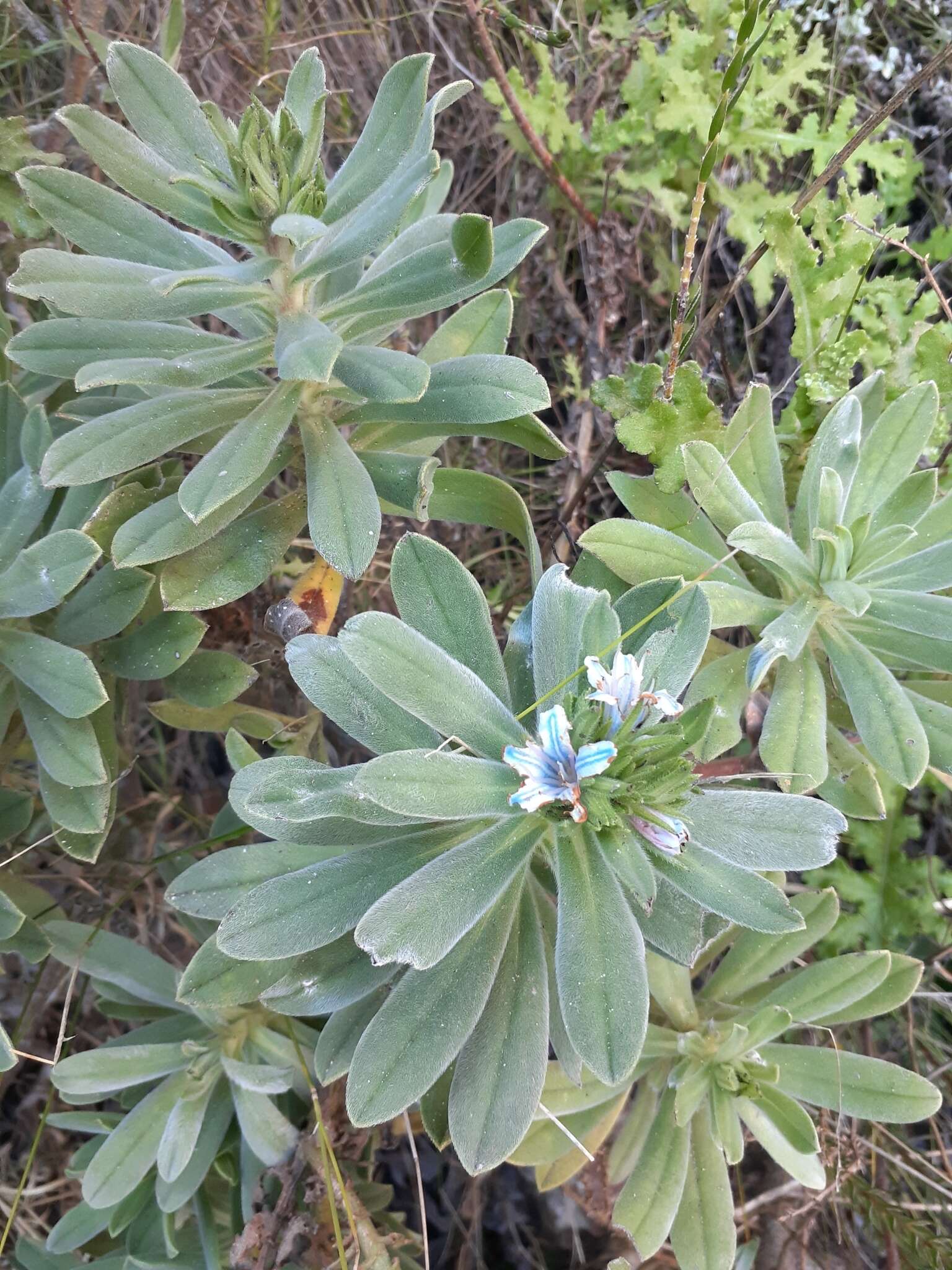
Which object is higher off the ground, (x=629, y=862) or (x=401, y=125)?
Result: (x=401, y=125)

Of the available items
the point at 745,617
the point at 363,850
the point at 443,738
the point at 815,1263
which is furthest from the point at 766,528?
the point at 815,1263

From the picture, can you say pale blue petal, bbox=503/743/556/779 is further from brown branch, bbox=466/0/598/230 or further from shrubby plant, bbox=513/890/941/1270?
brown branch, bbox=466/0/598/230

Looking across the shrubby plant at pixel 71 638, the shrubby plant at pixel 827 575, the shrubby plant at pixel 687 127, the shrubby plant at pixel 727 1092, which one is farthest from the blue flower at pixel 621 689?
the shrubby plant at pixel 687 127

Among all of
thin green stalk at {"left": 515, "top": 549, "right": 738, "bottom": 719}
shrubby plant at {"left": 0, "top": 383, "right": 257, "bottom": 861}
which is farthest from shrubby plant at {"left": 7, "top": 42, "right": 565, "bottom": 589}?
thin green stalk at {"left": 515, "top": 549, "right": 738, "bottom": 719}

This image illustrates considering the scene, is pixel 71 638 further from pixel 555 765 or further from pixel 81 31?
pixel 81 31

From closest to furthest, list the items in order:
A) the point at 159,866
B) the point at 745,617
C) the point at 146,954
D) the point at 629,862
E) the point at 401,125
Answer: the point at 629,862 → the point at 401,125 → the point at 745,617 → the point at 146,954 → the point at 159,866

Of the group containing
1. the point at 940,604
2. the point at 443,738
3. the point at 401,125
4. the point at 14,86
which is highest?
the point at 14,86

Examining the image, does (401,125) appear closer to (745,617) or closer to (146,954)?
(745,617)

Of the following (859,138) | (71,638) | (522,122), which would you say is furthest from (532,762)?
(522,122)
